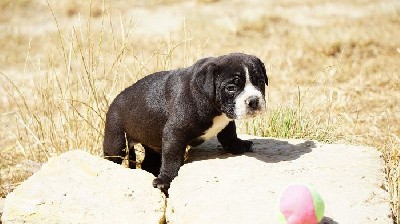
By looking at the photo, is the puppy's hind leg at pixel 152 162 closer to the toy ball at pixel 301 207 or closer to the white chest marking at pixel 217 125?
the white chest marking at pixel 217 125

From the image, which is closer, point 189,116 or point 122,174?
point 189,116

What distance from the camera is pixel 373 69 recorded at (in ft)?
26.9

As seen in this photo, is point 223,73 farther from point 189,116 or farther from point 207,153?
point 207,153

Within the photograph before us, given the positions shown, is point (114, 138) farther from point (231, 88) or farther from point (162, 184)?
point (231, 88)

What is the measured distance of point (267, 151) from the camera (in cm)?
432

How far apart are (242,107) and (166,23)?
8413 millimetres

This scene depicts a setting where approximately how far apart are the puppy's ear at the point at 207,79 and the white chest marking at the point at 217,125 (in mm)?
198

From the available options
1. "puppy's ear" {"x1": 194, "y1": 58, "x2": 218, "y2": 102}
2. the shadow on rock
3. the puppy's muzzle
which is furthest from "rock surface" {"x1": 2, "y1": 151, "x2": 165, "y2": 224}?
the puppy's muzzle

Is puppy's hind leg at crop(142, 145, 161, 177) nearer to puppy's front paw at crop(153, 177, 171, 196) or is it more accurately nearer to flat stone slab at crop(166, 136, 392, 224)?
flat stone slab at crop(166, 136, 392, 224)

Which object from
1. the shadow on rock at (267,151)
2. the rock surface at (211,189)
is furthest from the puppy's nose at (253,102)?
the shadow on rock at (267,151)

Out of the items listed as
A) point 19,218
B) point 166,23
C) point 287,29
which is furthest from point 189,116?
point 166,23

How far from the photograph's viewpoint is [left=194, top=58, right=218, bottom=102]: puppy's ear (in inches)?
145

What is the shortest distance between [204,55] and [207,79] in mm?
5483

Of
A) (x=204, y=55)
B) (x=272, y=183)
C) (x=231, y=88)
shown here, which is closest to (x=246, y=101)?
(x=231, y=88)
